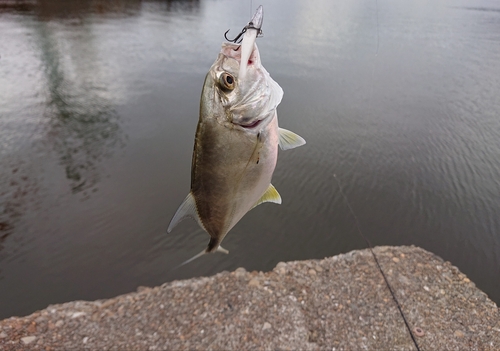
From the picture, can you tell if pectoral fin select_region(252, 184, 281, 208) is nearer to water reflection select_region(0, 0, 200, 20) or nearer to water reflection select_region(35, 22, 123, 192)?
water reflection select_region(35, 22, 123, 192)

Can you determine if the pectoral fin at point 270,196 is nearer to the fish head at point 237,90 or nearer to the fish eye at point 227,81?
the fish head at point 237,90

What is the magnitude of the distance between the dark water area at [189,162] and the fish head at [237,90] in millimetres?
4331

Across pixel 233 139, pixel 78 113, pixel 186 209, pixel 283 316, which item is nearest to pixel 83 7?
pixel 78 113

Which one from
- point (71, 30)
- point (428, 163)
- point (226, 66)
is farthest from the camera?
point (71, 30)

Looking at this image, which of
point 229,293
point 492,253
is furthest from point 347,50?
point 229,293

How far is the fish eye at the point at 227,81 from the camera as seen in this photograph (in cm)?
181

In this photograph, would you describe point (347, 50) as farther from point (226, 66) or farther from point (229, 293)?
point (226, 66)

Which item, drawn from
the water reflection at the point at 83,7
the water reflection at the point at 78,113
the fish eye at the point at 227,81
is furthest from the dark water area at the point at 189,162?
the water reflection at the point at 83,7

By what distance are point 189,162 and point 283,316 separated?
5202mm

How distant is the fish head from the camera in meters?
1.79

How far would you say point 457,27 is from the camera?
25.7 meters

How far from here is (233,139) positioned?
192cm

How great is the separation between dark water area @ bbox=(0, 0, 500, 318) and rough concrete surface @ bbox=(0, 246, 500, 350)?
97 cm

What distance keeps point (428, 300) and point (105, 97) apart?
11762 mm
